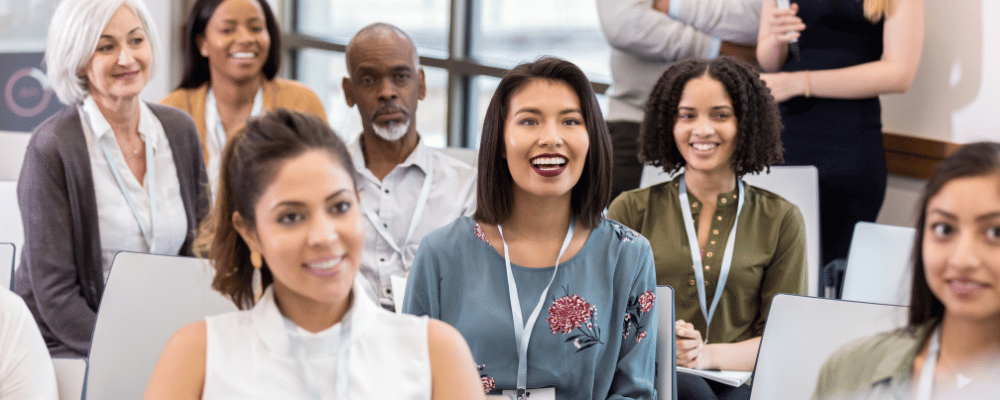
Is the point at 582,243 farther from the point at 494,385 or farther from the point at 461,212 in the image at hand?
the point at 461,212

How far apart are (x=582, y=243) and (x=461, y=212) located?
2.92ft

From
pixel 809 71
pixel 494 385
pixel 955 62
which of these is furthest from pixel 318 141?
pixel 955 62

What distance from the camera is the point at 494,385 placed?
68.7 inches

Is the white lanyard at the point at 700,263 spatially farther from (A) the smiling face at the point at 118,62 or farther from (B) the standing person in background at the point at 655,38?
(A) the smiling face at the point at 118,62

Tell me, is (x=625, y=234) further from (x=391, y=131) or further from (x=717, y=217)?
(x=391, y=131)

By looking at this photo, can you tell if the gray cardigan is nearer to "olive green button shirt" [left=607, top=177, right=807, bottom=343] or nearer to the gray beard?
the gray beard

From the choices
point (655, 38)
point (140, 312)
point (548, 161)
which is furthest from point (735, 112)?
point (140, 312)

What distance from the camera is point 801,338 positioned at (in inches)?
66.6

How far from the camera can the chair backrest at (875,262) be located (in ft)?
7.61

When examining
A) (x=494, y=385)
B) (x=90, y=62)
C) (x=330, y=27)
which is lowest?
(x=494, y=385)

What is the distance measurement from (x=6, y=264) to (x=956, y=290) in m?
2.05

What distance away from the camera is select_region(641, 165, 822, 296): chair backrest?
2.65 meters

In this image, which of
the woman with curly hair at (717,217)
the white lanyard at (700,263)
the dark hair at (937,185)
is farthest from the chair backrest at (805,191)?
the dark hair at (937,185)

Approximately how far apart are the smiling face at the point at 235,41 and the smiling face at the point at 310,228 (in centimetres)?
200
